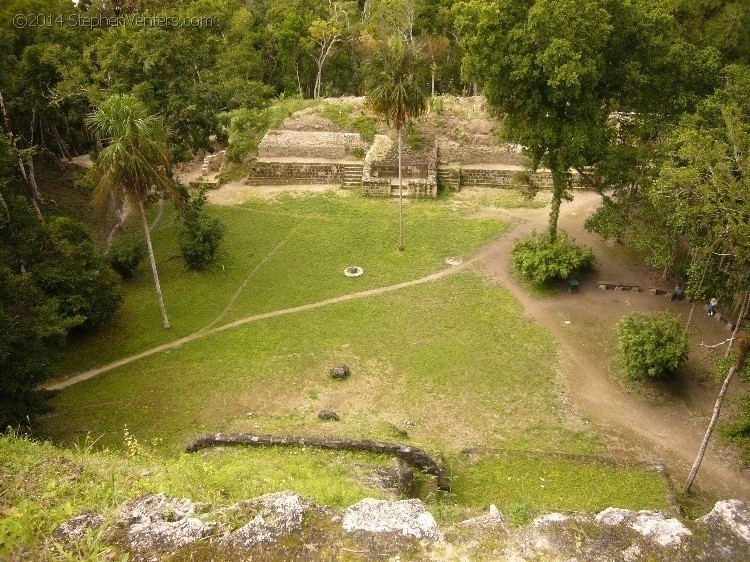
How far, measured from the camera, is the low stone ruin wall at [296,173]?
29188 mm

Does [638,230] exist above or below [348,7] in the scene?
below

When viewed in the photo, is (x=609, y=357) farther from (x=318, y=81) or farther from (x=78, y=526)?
(x=318, y=81)

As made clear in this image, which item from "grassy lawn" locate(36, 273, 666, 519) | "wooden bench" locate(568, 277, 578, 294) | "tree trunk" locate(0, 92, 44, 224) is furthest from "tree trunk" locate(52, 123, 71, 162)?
"wooden bench" locate(568, 277, 578, 294)

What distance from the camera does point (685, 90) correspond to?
757 inches

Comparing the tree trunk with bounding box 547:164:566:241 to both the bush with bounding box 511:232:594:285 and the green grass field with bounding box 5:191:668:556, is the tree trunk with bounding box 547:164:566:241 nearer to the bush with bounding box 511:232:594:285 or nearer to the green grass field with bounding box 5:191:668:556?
the bush with bounding box 511:232:594:285

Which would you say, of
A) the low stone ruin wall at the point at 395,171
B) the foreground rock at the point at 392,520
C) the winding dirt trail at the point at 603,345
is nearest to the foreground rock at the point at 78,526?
the foreground rock at the point at 392,520

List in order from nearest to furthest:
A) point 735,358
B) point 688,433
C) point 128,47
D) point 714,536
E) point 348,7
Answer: point 714,536 → point 735,358 → point 688,433 → point 128,47 → point 348,7

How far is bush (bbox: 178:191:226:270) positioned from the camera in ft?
70.8

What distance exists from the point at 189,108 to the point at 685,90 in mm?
17225

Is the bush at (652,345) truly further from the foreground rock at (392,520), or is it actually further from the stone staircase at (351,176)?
the stone staircase at (351,176)

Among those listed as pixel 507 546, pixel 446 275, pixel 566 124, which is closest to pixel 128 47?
pixel 446 275

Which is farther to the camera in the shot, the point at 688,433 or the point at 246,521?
the point at 688,433

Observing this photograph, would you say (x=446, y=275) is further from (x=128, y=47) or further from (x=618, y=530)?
(x=618, y=530)

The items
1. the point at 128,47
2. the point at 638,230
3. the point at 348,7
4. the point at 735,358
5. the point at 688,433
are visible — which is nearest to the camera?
the point at 735,358
